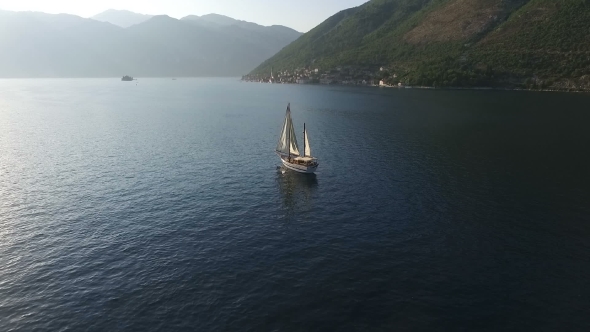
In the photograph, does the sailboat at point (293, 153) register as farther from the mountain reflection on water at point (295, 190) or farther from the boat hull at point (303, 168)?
the mountain reflection on water at point (295, 190)

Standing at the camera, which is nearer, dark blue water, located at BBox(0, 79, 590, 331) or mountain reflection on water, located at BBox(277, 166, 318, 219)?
dark blue water, located at BBox(0, 79, 590, 331)

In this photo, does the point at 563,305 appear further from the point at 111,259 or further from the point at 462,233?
the point at 111,259

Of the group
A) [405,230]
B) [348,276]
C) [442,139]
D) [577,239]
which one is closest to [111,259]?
[348,276]

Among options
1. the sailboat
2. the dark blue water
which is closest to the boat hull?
the sailboat

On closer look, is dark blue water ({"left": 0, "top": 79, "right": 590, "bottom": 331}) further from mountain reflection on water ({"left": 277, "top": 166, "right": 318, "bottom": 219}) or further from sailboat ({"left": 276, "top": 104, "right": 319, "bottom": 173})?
sailboat ({"left": 276, "top": 104, "right": 319, "bottom": 173})

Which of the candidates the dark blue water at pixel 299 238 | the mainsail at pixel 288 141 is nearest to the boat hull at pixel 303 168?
the dark blue water at pixel 299 238

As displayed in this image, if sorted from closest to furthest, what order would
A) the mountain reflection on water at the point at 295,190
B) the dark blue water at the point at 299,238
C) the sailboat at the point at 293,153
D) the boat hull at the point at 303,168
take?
the dark blue water at the point at 299,238 → the mountain reflection on water at the point at 295,190 → the boat hull at the point at 303,168 → the sailboat at the point at 293,153
